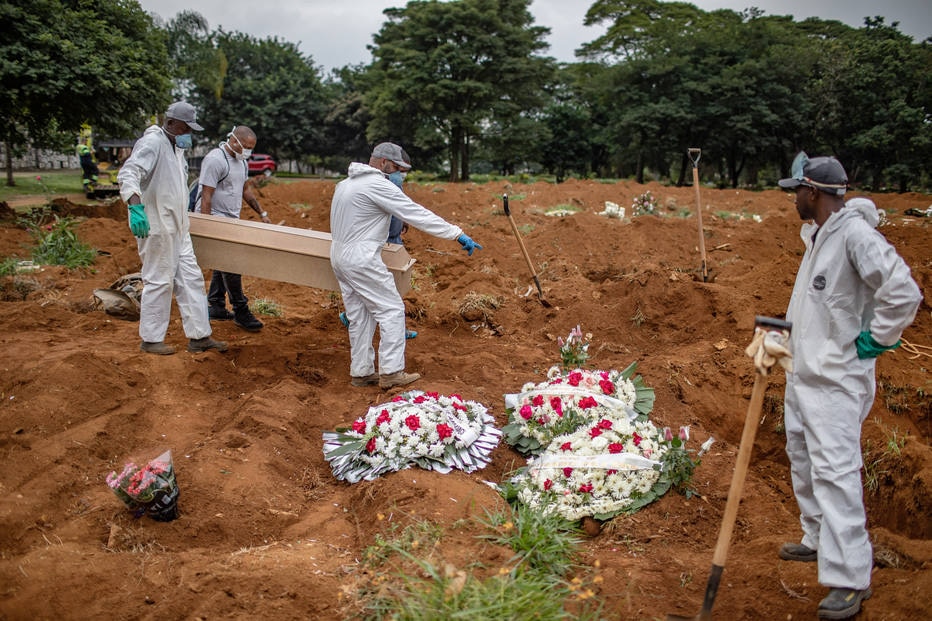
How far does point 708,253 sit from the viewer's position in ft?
34.8

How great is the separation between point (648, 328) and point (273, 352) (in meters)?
3.93

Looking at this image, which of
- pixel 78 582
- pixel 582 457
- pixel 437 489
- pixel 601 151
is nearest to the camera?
pixel 78 582

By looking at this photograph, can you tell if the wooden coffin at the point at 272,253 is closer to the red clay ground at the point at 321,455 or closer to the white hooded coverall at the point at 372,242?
the white hooded coverall at the point at 372,242

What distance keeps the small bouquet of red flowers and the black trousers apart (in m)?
3.33

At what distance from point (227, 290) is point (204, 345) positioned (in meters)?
1.05

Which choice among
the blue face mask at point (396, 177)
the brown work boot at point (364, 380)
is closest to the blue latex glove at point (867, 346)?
the brown work boot at point (364, 380)

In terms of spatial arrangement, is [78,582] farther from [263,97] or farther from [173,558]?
[263,97]

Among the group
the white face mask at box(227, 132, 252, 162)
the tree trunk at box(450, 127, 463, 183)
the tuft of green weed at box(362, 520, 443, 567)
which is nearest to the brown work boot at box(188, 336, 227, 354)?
the white face mask at box(227, 132, 252, 162)

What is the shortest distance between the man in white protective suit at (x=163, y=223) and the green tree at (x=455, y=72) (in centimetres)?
2295

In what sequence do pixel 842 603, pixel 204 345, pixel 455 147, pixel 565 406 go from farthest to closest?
pixel 455 147, pixel 204 345, pixel 565 406, pixel 842 603

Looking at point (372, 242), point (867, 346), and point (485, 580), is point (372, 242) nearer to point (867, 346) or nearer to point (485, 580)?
point (485, 580)

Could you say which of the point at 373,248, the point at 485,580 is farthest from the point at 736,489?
the point at 373,248

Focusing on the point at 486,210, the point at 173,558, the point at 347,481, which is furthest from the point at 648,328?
the point at 486,210

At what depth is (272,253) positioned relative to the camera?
18.1 ft
